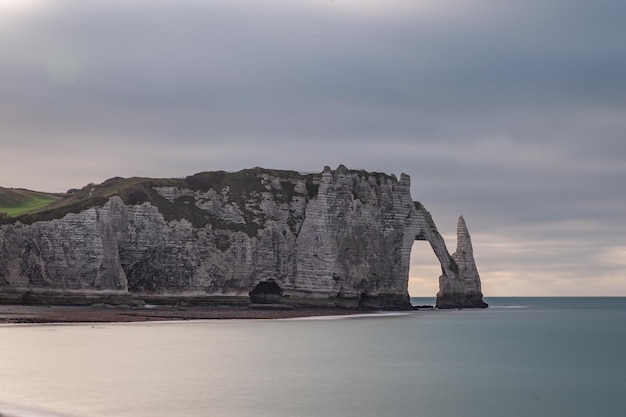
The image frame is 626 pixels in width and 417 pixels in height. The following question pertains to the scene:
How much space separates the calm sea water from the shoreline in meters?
6.50

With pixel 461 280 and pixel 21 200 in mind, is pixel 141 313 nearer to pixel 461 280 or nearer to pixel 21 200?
pixel 21 200

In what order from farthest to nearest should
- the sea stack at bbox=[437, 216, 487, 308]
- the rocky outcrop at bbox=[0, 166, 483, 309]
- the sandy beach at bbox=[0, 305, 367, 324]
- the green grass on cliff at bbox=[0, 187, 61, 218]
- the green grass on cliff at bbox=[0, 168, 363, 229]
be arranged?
the sea stack at bbox=[437, 216, 487, 308]
the green grass on cliff at bbox=[0, 187, 61, 218]
the green grass on cliff at bbox=[0, 168, 363, 229]
the rocky outcrop at bbox=[0, 166, 483, 309]
the sandy beach at bbox=[0, 305, 367, 324]

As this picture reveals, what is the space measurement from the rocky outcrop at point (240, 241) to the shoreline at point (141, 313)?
4.42 metres

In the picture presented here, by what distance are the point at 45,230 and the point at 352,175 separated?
151ft

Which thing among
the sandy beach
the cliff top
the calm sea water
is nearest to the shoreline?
the sandy beach

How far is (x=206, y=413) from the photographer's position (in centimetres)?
2953

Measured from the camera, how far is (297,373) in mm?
42875

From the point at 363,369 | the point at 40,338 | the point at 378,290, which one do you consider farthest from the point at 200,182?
the point at 363,369

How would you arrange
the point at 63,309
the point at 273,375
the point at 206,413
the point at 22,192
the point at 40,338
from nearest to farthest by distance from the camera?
the point at 206,413 < the point at 273,375 < the point at 40,338 < the point at 63,309 < the point at 22,192

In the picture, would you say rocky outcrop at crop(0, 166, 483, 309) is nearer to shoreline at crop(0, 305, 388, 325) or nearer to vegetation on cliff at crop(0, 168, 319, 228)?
vegetation on cliff at crop(0, 168, 319, 228)

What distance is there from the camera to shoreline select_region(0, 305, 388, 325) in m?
79.4

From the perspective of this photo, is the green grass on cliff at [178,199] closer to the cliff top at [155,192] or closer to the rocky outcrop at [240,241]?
the cliff top at [155,192]

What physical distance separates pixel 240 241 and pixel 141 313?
84.9 ft

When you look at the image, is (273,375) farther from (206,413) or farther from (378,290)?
(378,290)
